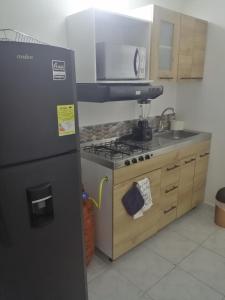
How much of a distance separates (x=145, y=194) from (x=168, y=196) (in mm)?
429

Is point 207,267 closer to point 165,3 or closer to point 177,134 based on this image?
point 177,134

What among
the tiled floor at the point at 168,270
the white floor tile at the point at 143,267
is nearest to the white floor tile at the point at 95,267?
the tiled floor at the point at 168,270

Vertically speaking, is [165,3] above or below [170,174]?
above

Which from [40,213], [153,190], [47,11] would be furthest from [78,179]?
[47,11]

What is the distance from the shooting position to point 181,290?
172 centimetres

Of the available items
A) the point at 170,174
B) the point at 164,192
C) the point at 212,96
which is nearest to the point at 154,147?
the point at 170,174

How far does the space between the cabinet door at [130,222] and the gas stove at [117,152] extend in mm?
167

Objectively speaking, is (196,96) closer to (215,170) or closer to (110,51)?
(215,170)

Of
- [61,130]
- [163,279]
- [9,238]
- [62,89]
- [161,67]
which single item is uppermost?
[161,67]

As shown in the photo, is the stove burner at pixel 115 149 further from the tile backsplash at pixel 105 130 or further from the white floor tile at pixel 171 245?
the white floor tile at pixel 171 245

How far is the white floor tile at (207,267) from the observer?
1796 mm

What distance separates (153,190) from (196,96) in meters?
1.35

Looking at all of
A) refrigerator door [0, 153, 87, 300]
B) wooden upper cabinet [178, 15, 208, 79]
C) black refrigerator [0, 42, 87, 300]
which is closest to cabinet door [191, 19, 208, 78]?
wooden upper cabinet [178, 15, 208, 79]

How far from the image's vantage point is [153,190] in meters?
2.07
